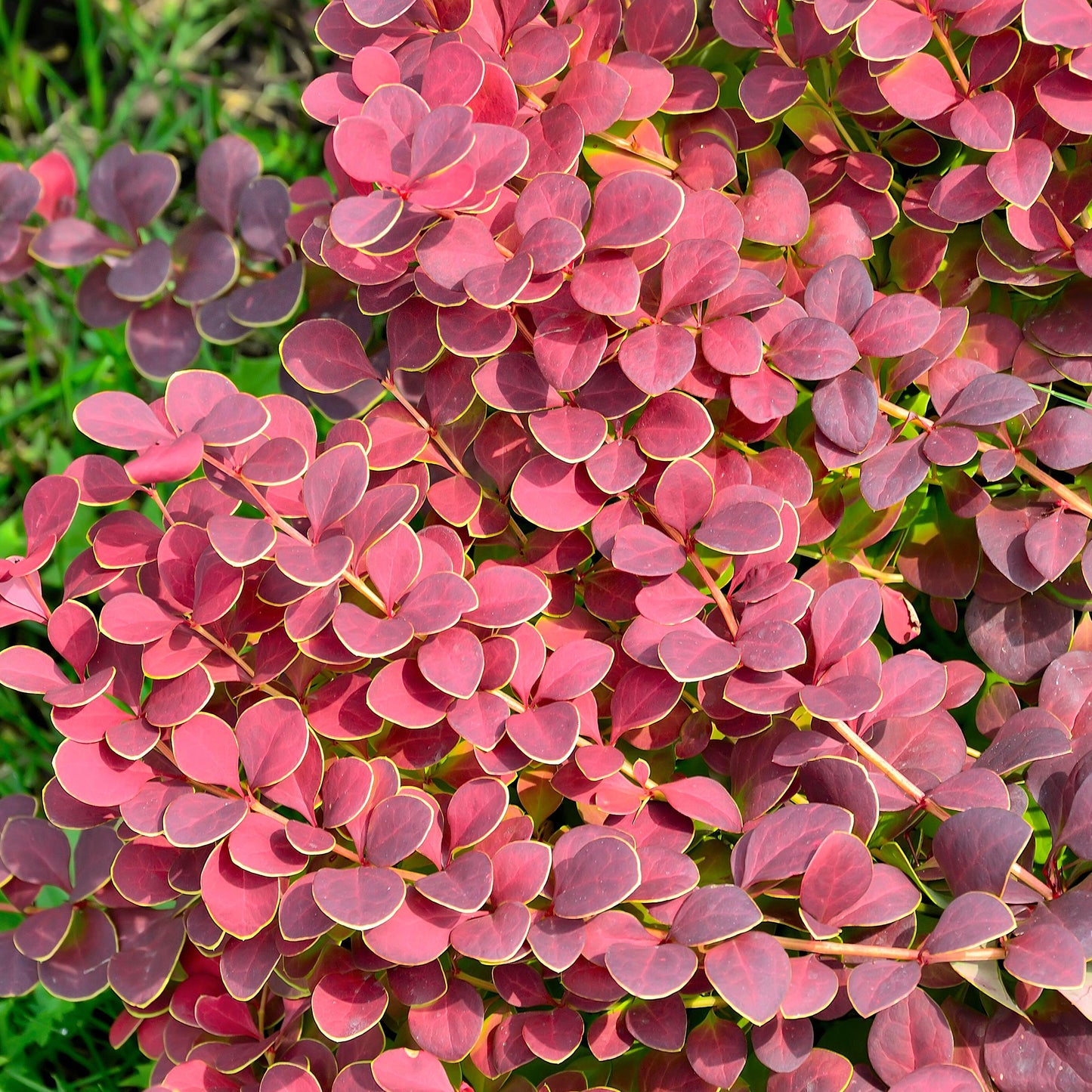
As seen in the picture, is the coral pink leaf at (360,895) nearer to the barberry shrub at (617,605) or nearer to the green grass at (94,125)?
the barberry shrub at (617,605)

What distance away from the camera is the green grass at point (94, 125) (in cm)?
211

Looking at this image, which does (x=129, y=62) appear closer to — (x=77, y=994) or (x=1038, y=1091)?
(x=77, y=994)

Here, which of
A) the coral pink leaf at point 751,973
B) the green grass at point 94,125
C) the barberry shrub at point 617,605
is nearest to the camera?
the coral pink leaf at point 751,973

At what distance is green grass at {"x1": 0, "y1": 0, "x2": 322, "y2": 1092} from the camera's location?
6.91 ft

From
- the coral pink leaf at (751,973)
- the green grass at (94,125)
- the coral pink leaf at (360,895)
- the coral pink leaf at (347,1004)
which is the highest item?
the coral pink leaf at (751,973)

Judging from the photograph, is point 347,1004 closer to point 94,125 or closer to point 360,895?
point 360,895

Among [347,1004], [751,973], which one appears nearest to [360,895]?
[347,1004]

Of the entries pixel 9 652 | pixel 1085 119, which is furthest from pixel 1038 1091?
pixel 9 652

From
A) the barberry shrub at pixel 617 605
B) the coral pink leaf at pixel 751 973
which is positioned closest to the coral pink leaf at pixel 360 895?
the barberry shrub at pixel 617 605

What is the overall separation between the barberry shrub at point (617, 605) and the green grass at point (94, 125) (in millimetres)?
926

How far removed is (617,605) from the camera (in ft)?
3.51

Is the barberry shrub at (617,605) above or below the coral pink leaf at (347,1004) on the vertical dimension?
above

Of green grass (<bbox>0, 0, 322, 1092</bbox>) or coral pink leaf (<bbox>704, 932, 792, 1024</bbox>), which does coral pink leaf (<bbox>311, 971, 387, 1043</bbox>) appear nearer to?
coral pink leaf (<bbox>704, 932, 792, 1024</bbox>)

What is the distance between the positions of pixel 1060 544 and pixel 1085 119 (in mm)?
389
